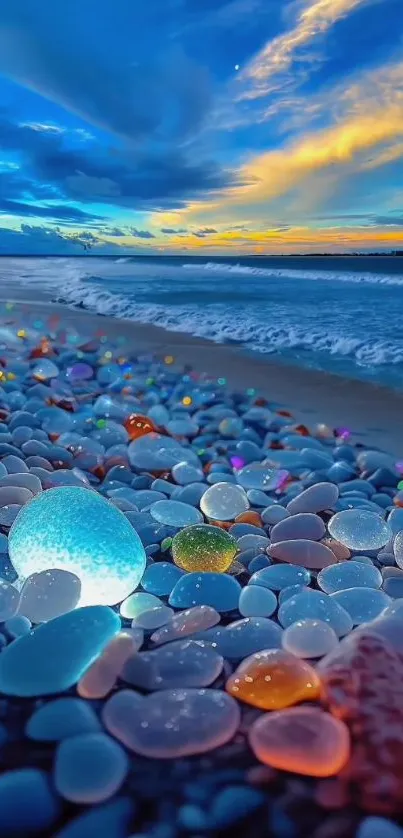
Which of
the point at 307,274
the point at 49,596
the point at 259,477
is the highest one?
the point at 307,274

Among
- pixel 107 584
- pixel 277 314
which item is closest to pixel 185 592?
pixel 107 584

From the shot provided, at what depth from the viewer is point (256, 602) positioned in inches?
48.4

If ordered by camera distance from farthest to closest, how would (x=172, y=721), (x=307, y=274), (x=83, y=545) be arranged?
(x=307, y=274) < (x=83, y=545) < (x=172, y=721)

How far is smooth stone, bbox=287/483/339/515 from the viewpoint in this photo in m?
1.82

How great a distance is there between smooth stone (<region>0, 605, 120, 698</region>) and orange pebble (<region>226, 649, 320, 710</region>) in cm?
23

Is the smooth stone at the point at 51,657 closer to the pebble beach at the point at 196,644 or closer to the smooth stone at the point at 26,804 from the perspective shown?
the pebble beach at the point at 196,644

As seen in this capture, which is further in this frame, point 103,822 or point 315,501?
point 315,501

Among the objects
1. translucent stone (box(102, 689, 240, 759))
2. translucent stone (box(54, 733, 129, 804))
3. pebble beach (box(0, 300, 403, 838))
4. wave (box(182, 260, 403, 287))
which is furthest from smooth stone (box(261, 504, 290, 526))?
wave (box(182, 260, 403, 287))

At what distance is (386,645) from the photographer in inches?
39.1

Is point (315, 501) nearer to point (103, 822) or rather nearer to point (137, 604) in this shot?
point (137, 604)

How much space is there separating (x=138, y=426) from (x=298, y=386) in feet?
4.63

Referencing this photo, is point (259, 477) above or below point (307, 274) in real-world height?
below

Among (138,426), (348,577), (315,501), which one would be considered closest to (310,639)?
(348,577)

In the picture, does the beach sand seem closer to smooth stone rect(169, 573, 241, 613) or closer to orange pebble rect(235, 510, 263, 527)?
orange pebble rect(235, 510, 263, 527)
